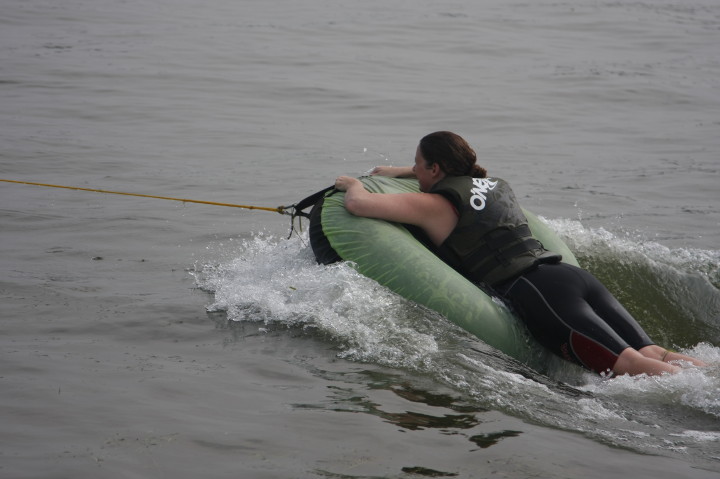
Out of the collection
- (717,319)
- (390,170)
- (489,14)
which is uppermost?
(489,14)

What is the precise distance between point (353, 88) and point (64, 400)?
32.4 feet

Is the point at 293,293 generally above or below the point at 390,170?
below

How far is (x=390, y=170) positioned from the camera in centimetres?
608

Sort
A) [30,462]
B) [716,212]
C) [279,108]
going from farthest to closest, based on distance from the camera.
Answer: [279,108] < [716,212] < [30,462]

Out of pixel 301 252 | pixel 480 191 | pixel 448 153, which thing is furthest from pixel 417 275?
pixel 301 252

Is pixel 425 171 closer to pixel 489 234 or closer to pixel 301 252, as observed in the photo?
pixel 489 234

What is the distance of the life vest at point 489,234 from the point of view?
5238 millimetres

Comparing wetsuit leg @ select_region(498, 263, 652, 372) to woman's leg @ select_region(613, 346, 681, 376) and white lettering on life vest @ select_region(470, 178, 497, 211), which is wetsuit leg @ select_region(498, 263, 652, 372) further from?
white lettering on life vest @ select_region(470, 178, 497, 211)

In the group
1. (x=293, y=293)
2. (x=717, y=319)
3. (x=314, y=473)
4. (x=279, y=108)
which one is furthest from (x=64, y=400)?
(x=279, y=108)

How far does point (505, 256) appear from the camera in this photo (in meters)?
5.25

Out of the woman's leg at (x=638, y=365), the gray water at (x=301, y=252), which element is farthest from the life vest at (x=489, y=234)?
the woman's leg at (x=638, y=365)

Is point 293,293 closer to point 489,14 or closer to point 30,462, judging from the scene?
point 30,462

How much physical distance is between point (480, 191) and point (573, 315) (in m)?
0.85

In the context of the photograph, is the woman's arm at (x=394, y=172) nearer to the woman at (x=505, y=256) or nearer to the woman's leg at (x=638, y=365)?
the woman at (x=505, y=256)
